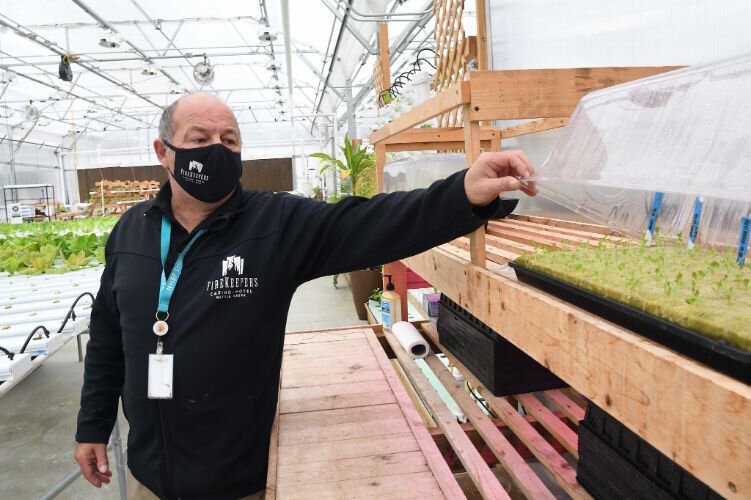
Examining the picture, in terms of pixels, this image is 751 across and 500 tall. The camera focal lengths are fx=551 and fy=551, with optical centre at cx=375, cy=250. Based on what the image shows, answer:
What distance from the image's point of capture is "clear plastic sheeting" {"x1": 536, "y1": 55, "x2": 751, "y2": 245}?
3.26 ft

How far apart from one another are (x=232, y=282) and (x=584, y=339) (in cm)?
89

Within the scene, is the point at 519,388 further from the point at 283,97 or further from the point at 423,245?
the point at 283,97

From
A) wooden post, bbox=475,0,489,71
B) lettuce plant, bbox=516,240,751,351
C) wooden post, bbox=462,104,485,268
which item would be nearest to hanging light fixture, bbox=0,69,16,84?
wooden post, bbox=475,0,489,71

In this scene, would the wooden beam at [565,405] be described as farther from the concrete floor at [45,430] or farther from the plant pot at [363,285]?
the plant pot at [363,285]

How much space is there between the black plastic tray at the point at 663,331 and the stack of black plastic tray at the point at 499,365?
684 millimetres

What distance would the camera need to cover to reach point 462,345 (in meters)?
2.08

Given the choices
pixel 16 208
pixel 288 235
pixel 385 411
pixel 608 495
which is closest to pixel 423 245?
pixel 288 235

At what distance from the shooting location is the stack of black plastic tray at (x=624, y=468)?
102cm

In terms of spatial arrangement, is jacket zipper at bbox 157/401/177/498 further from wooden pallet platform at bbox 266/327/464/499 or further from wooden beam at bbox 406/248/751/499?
wooden beam at bbox 406/248/751/499

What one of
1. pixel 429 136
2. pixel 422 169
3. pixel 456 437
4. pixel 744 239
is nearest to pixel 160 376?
pixel 456 437

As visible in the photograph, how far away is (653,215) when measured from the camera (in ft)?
4.63

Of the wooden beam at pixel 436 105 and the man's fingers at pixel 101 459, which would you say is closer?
the wooden beam at pixel 436 105

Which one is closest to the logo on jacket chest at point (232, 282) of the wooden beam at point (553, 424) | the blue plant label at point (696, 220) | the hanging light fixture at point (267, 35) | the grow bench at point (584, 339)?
the grow bench at point (584, 339)

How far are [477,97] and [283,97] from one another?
16573mm
